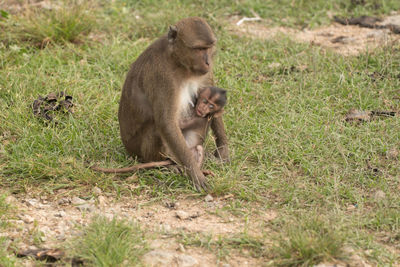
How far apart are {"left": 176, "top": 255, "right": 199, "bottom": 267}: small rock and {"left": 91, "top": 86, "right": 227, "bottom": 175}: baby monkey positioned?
1.45 metres

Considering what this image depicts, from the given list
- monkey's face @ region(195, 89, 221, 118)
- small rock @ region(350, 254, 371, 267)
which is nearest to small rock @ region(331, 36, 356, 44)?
monkey's face @ region(195, 89, 221, 118)

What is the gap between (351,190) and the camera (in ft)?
16.7

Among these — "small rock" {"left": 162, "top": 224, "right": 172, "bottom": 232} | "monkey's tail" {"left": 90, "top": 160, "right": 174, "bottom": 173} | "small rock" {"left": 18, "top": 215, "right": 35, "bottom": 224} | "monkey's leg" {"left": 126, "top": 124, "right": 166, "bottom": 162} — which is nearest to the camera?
"small rock" {"left": 162, "top": 224, "right": 172, "bottom": 232}

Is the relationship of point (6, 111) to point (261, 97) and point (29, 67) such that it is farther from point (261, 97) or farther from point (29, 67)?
point (261, 97)

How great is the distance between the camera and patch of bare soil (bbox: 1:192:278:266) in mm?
4164

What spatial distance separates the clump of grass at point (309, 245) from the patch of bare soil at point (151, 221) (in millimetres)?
191

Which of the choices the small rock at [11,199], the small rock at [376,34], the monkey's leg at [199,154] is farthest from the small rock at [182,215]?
the small rock at [376,34]

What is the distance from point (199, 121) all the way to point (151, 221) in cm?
126

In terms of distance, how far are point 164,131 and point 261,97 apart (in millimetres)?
1932

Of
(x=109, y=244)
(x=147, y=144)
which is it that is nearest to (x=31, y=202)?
(x=147, y=144)

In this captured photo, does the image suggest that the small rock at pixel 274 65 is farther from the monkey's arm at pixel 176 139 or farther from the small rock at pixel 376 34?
the monkey's arm at pixel 176 139

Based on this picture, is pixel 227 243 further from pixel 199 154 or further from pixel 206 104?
pixel 206 104

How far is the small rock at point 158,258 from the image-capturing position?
402 centimetres

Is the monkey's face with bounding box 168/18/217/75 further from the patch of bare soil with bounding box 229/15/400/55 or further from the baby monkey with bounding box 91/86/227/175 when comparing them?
the patch of bare soil with bounding box 229/15/400/55
